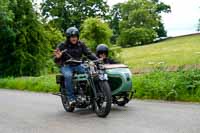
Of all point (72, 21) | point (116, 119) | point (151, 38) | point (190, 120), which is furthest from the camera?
point (151, 38)

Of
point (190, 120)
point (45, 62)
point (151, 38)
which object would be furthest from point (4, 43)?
point (151, 38)

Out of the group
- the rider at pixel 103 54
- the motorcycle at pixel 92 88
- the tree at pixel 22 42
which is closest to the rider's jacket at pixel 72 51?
the motorcycle at pixel 92 88

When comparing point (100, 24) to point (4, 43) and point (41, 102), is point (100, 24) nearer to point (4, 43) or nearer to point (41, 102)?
point (4, 43)

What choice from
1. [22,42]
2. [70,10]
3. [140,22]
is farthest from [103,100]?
[140,22]

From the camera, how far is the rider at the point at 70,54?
9281mm

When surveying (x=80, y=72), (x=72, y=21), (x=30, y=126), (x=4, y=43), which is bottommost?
(x=30, y=126)

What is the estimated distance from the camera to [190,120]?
25.5 ft

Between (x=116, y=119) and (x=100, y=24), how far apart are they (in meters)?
16.4

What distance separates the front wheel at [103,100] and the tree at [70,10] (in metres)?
61.4

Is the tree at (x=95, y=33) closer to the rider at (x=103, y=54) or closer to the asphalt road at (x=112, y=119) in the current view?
the asphalt road at (x=112, y=119)

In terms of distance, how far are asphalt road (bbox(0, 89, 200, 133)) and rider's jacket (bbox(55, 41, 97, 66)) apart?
1.04m

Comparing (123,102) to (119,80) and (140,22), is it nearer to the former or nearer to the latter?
(119,80)

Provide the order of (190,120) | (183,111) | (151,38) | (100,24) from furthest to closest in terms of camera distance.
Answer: (151,38), (100,24), (183,111), (190,120)

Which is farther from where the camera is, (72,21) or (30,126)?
(72,21)
